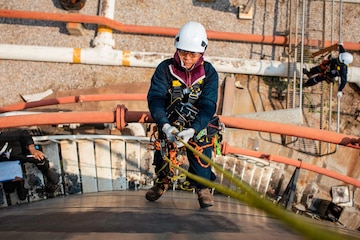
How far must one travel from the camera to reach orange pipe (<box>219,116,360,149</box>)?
5086 mm

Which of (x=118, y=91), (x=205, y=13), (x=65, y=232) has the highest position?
(x=205, y=13)

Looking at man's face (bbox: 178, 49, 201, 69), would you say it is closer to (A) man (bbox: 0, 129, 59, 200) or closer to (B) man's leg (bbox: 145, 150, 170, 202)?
(B) man's leg (bbox: 145, 150, 170, 202)

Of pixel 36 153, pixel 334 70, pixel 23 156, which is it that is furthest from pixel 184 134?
pixel 334 70

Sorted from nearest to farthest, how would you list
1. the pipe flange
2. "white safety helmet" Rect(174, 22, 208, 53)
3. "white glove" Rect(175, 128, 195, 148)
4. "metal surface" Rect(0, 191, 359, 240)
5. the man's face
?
1. "metal surface" Rect(0, 191, 359, 240)
2. "white glove" Rect(175, 128, 195, 148)
3. "white safety helmet" Rect(174, 22, 208, 53)
4. the man's face
5. the pipe flange

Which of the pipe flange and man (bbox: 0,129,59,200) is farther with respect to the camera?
man (bbox: 0,129,59,200)

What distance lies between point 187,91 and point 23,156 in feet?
13.7

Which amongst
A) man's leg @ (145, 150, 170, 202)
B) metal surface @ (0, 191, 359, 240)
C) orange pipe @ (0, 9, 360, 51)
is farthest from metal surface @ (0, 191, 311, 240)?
orange pipe @ (0, 9, 360, 51)

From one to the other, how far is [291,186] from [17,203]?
6.10 metres

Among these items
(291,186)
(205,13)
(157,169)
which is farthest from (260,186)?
(205,13)

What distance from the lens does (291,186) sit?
7.91m

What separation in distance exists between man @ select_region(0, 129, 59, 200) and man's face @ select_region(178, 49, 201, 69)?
4052mm

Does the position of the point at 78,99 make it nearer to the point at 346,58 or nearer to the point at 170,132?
the point at 170,132

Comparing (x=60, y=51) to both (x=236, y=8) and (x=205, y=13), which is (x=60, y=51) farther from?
(x=236, y=8)

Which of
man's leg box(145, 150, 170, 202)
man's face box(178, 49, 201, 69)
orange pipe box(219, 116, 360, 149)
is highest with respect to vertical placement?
man's face box(178, 49, 201, 69)
